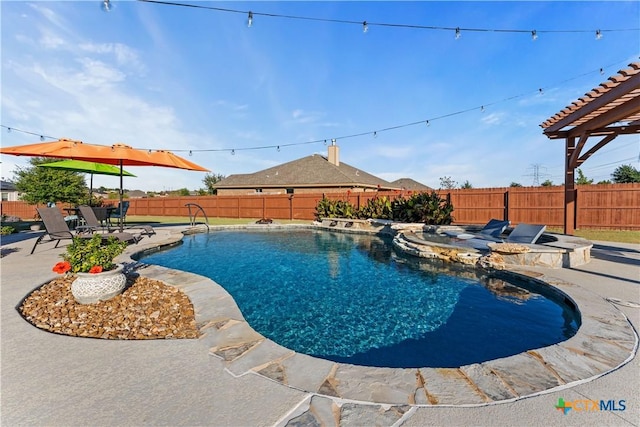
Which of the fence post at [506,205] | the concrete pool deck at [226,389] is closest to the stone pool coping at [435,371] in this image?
the concrete pool deck at [226,389]

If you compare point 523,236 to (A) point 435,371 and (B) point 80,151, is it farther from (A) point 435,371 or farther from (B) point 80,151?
(B) point 80,151

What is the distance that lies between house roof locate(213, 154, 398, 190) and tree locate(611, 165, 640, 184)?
107 feet

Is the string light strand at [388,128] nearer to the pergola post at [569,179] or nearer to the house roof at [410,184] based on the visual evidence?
the pergola post at [569,179]

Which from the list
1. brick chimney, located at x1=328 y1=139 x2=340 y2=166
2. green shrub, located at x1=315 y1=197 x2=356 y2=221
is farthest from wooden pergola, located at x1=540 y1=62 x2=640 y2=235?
brick chimney, located at x1=328 y1=139 x2=340 y2=166

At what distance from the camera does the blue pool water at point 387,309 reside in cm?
322

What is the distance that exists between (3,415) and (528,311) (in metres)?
5.62

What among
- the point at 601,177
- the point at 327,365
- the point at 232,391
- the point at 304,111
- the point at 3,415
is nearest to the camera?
the point at 3,415

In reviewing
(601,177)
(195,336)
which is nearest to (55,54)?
(195,336)

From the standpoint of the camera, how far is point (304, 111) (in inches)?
805

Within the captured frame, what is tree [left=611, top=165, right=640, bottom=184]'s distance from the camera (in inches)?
1377

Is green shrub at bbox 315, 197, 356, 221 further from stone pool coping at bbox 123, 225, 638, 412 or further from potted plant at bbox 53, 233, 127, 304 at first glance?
stone pool coping at bbox 123, 225, 638, 412

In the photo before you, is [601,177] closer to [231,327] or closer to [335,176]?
[335,176]

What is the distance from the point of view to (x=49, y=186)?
1909 cm

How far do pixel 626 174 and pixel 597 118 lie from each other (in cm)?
4327
